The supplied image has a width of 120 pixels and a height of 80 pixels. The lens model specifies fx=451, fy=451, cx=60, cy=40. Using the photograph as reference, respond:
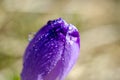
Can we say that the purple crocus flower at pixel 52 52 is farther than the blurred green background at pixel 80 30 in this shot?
No

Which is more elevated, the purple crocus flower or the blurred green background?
the blurred green background

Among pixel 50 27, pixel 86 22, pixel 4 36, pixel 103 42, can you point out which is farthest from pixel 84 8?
pixel 50 27

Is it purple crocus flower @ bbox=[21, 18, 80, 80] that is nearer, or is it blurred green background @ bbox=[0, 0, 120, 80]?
purple crocus flower @ bbox=[21, 18, 80, 80]

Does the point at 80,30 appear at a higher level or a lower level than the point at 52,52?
higher

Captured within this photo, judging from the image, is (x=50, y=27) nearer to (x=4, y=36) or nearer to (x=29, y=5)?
(x=4, y=36)

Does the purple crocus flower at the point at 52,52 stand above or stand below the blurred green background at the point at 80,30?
below
